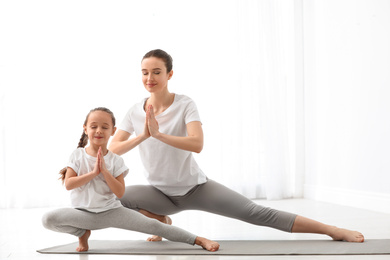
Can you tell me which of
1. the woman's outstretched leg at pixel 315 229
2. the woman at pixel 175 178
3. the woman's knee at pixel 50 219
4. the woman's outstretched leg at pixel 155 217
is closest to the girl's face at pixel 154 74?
the woman at pixel 175 178

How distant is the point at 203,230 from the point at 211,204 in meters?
0.63

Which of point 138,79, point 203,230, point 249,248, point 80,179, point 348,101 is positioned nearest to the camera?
point 80,179

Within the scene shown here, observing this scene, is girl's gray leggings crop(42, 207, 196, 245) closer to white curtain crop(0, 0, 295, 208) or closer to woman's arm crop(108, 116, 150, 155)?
woman's arm crop(108, 116, 150, 155)

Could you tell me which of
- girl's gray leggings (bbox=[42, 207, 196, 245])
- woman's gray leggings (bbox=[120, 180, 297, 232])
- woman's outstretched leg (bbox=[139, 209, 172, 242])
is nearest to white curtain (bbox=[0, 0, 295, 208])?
woman's outstretched leg (bbox=[139, 209, 172, 242])

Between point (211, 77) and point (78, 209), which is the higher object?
point (211, 77)

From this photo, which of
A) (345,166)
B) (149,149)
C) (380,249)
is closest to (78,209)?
(149,149)

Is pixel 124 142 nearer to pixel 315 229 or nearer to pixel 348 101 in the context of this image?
pixel 315 229

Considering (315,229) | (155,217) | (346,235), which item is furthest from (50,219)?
(346,235)

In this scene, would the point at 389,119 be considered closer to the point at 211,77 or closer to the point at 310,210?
the point at 310,210

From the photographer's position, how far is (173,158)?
268 centimetres

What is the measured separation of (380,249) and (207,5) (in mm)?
3466

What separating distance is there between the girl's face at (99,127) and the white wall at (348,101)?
226 cm

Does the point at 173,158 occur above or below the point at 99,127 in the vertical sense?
below

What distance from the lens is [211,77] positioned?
5.20 meters
